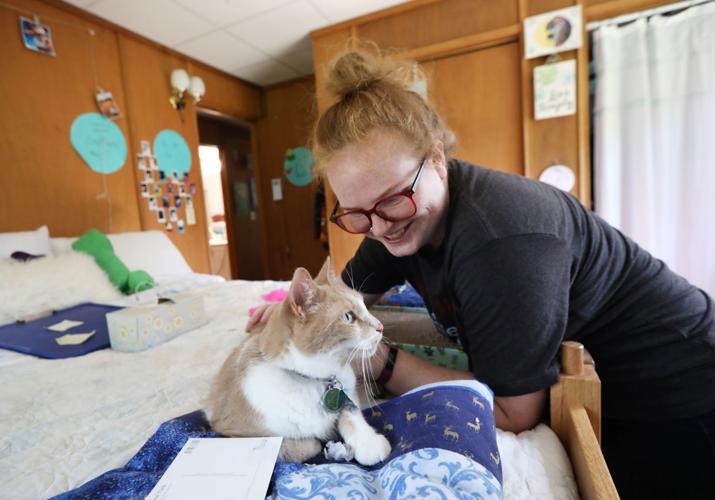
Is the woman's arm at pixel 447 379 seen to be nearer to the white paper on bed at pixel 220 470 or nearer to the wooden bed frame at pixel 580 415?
the wooden bed frame at pixel 580 415

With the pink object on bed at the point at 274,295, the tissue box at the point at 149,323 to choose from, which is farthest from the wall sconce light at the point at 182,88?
the tissue box at the point at 149,323

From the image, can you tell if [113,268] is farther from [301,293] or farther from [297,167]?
[297,167]

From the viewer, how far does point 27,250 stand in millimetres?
1784

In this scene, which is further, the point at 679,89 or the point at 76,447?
the point at 679,89

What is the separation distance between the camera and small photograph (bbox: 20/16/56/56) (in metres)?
2.12

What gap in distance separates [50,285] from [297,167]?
2693 mm

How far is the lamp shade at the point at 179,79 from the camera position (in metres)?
2.93

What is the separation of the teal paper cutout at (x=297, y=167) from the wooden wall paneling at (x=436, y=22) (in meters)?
1.43

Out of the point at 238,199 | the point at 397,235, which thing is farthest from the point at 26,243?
the point at 238,199

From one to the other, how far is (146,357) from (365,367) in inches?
30.6

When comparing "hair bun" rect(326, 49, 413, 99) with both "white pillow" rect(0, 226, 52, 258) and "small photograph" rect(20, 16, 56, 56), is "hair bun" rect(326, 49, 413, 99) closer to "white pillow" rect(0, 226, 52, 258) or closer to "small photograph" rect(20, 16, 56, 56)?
"white pillow" rect(0, 226, 52, 258)

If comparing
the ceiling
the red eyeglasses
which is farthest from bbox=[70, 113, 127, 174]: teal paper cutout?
the red eyeglasses

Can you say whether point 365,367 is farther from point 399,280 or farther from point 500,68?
point 500,68

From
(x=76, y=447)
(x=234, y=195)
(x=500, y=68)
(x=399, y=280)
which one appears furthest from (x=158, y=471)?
(x=234, y=195)
